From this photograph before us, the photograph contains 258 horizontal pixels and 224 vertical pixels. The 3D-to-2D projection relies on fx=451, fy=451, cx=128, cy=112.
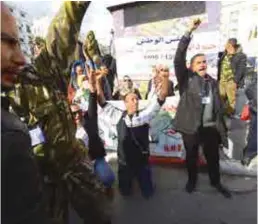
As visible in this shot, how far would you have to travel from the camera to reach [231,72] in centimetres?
182

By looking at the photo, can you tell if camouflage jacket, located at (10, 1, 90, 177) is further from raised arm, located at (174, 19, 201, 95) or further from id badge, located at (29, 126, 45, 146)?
raised arm, located at (174, 19, 201, 95)

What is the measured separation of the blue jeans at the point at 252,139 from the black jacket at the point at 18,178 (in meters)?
0.90

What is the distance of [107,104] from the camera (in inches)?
79.6

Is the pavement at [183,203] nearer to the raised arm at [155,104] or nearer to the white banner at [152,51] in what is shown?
the raised arm at [155,104]

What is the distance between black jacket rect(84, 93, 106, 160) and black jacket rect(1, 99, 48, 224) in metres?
0.71

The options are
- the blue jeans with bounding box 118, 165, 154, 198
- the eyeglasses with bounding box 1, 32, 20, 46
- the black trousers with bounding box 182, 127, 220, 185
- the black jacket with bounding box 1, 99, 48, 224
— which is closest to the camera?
the black jacket with bounding box 1, 99, 48, 224

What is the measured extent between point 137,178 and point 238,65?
0.66 m

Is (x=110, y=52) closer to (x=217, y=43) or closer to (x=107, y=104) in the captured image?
(x=107, y=104)

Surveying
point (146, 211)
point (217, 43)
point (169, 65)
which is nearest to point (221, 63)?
point (217, 43)

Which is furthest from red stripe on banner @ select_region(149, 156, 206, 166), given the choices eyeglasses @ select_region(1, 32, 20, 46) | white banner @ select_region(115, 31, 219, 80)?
eyeglasses @ select_region(1, 32, 20, 46)

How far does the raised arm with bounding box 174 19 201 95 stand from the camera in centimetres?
183

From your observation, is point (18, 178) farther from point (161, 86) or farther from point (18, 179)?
point (161, 86)

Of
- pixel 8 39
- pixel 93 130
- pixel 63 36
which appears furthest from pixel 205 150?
pixel 8 39

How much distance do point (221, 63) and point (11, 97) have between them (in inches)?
34.2
